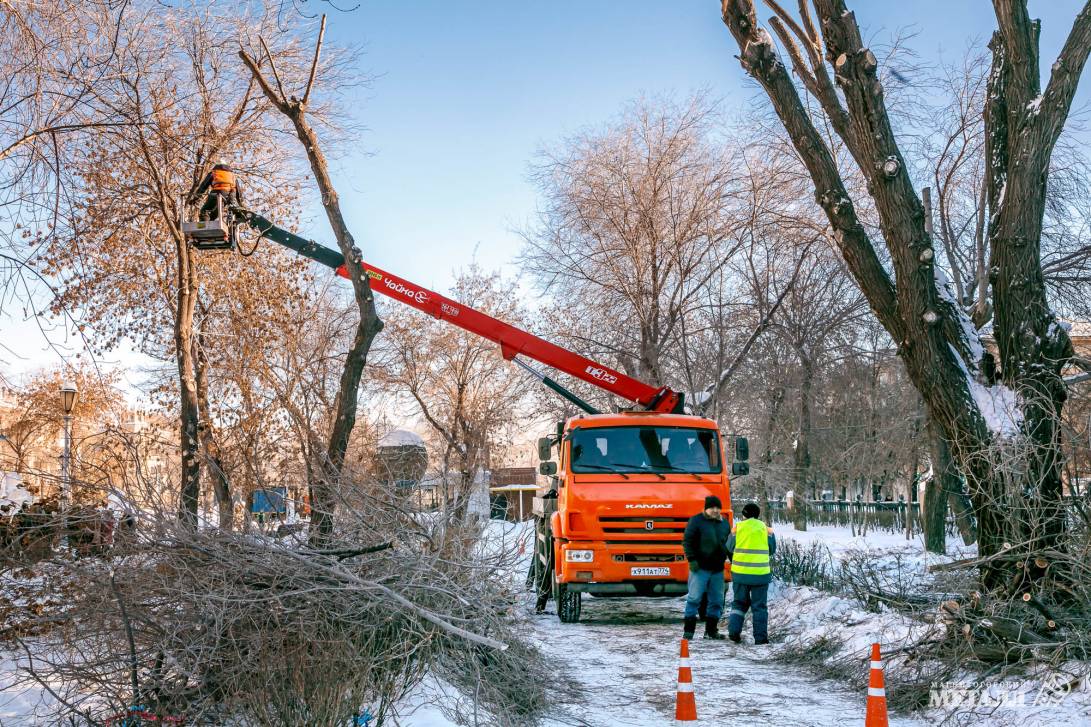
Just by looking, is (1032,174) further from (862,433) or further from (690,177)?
(862,433)

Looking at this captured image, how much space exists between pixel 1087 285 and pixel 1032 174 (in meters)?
9.22

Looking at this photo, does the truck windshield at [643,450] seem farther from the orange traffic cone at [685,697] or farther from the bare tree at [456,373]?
the bare tree at [456,373]

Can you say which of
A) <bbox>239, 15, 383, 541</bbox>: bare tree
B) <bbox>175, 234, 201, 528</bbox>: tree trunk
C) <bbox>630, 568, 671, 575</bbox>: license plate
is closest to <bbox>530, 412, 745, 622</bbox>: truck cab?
<bbox>630, 568, 671, 575</bbox>: license plate

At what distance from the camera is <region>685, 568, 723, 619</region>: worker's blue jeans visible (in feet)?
41.0

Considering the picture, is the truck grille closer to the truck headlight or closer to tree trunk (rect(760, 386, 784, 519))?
the truck headlight

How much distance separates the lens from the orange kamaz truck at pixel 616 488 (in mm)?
13516

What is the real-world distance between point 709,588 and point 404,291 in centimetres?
696

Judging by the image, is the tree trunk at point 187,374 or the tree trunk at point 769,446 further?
the tree trunk at point 769,446

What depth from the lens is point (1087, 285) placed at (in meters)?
17.5

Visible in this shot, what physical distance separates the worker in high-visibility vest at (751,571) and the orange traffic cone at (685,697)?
4380 millimetres

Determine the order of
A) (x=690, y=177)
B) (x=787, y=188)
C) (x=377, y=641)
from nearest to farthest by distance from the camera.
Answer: (x=377, y=641) → (x=787, y=188) → (x=690, y=177)

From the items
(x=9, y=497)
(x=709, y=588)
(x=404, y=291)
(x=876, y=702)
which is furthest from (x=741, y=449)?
(x=9, y=497)

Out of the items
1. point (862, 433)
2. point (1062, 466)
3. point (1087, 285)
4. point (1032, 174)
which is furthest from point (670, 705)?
point (862, 433)

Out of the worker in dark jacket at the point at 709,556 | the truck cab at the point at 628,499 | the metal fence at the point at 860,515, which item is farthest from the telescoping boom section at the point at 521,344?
the metal fence at the point at 860,515
